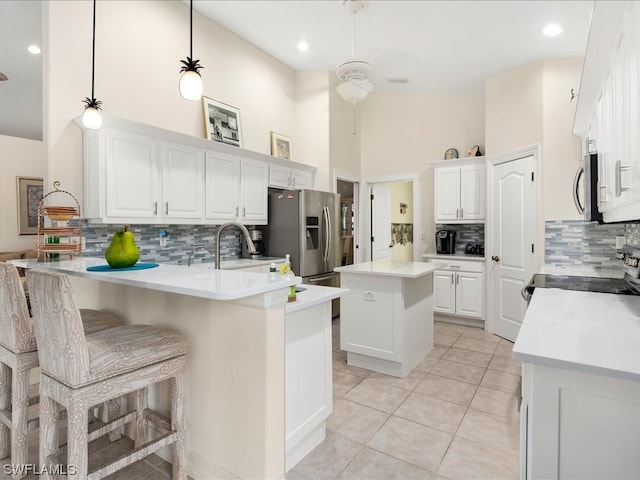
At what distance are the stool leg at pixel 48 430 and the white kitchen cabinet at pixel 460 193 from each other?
4.61 m

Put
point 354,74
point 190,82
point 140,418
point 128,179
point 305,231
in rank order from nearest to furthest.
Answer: point 140,418
point 190,82
point 128,179
point 354,74
point 305,231

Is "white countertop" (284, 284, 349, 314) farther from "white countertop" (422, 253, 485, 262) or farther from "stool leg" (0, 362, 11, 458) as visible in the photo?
"white countertop" (422, 253, 485, 262)

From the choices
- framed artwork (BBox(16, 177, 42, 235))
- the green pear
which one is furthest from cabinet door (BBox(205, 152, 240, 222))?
framed artwork (BBox(16, 177, 42, 235))

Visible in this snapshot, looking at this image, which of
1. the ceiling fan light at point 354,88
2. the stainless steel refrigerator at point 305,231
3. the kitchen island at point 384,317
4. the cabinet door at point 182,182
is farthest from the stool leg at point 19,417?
the ceiling fan light at point 354,88

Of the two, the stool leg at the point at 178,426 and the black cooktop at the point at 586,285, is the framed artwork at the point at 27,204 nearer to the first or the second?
the stool leg at the point at 178,426

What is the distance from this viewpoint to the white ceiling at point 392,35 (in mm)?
3111

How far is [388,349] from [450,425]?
0.85 meters

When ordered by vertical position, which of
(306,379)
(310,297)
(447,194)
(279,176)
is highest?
(279,176)

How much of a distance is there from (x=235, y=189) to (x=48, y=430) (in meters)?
2.74

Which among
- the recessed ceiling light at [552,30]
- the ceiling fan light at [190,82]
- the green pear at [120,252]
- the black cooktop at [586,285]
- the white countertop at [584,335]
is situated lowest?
the white countertop at [584,335]

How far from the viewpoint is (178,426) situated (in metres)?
1.65

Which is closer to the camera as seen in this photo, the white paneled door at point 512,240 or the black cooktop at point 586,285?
the black cooktop at point 586,285

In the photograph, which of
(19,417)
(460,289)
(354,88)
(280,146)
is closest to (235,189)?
(280,146)
